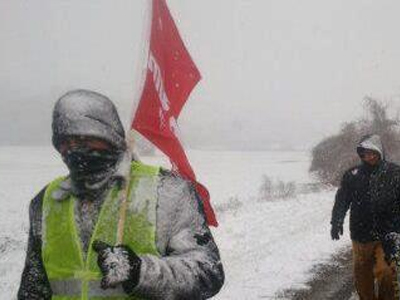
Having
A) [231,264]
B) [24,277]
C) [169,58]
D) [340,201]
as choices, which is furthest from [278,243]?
[24,277]

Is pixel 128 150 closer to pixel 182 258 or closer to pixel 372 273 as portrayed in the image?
pixel 182 258

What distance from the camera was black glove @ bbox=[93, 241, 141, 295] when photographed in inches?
85.0

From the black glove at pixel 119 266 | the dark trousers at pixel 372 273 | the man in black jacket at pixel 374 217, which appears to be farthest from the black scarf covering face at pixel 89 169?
the dark trousers at pixel 372 273

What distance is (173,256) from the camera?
2410mm

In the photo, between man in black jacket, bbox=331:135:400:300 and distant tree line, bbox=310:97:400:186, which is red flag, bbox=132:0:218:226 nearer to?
man in black jacket, bbox=331:135:400:300

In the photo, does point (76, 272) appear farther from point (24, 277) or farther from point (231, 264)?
point (231, 264)

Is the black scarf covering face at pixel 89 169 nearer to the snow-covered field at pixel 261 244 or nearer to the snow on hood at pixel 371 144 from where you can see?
the snow on hood at pixel 371 144

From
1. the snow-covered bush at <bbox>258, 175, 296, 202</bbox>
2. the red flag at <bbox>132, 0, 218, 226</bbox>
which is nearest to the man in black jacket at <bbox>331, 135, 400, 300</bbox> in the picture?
the red flag at <bbox>132, 0, 218, 226</bbox>

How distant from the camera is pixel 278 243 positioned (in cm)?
1202

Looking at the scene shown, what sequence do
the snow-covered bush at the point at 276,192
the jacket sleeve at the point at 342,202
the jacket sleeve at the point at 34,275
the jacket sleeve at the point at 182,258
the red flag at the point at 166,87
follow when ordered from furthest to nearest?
1. the snow-covered bush at the point at 276,192
2. the jacket sleeve at the point at 342,202
3. the red flag at the point at 166,87
4. the jacket sleeve at the point at 34,275
5. the jacket sleeve at the point at 182,258

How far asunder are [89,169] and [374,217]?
467cm

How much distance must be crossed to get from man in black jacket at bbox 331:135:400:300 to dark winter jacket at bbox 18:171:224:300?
4332 millimetres

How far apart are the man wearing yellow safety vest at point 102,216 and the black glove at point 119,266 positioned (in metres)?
0.14

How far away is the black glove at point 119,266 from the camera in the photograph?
2.16 meters
